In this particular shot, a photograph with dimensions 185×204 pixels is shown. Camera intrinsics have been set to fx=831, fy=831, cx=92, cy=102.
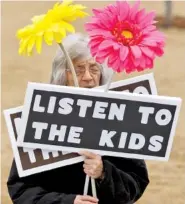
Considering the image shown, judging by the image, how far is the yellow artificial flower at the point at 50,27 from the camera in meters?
2.81

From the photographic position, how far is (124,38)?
283 cm

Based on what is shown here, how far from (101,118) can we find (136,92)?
0.19 meters

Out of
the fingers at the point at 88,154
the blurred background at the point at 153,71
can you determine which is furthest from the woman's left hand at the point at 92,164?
the blurred background at the point at 153,71

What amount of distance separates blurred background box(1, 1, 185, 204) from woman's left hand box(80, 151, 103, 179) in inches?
132

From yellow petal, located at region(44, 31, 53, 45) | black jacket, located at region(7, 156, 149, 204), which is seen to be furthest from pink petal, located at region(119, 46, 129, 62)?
black jacket, located at region(7, 156, 149, 204)

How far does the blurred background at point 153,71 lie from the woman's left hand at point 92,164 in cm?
334

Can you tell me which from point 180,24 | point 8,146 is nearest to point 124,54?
point 8,146

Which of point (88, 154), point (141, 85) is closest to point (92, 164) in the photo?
point (88, 154)

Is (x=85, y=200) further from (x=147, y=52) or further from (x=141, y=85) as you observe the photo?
(x=147, y=52)

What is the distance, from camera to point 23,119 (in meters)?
2.96

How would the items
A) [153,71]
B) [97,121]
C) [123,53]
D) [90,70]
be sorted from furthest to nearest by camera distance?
[153,71], [90,70], [97,121], [123,53]

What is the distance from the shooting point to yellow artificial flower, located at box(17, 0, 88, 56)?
111 inches

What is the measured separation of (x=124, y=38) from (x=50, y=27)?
25cm

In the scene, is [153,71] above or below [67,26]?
below
